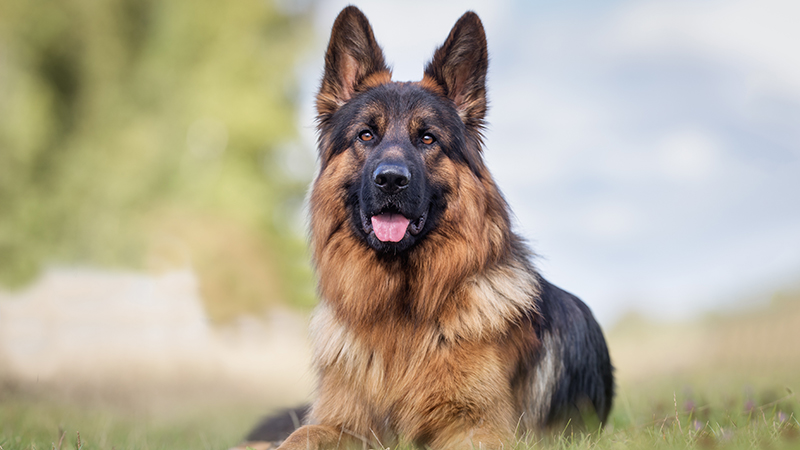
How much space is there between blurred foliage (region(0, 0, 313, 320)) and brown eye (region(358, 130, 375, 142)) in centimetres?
1216

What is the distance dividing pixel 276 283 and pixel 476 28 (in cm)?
1441

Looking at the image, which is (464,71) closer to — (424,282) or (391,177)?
(391,177)

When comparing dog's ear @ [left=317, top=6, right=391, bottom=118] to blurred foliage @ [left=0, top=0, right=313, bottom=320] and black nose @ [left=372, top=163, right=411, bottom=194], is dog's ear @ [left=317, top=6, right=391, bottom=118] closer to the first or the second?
black nose @ [left=372, top=163, right=411, bottom=194]

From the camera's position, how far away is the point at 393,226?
3.73 meters

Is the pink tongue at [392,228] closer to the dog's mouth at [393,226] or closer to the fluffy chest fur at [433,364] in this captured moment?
the dog's mouth at [393,226]

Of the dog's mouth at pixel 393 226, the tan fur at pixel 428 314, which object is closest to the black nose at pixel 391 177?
the dog's mouth at pixel 393 226

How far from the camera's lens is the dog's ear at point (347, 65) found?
4262 mm

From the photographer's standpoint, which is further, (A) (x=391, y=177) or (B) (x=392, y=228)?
(B) (x=392, y=228)

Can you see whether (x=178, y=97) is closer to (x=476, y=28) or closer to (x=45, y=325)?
(x=45, y=325)

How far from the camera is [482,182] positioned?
4.01 m

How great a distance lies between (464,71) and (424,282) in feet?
5.04

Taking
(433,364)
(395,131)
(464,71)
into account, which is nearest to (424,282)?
(433,364)

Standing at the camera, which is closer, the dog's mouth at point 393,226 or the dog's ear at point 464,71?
the dog's mouth at point 393,226

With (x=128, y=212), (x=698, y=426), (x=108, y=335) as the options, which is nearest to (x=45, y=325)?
(x=108, y=335)
